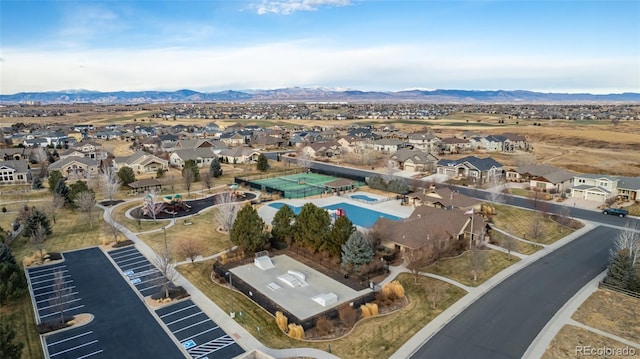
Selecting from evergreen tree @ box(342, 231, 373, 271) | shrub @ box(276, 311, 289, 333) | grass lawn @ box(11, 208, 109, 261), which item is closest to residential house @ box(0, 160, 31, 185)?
grass lawn @ box(11, 208, 109, 261)

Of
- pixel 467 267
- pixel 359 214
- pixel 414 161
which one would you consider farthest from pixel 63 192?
pixel 414 161

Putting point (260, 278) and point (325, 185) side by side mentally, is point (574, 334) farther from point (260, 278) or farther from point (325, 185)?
point (325, 185)

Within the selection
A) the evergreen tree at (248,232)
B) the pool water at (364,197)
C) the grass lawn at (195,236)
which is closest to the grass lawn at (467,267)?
the evergreen tree at (248,232)

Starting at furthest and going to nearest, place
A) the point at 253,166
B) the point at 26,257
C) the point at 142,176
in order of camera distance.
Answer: the point at 253,166
the point at 142,176
the point at 26,257

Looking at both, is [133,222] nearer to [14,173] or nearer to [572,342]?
[14,173]

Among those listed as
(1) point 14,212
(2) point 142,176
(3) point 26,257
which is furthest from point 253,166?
(3) point 26,257
